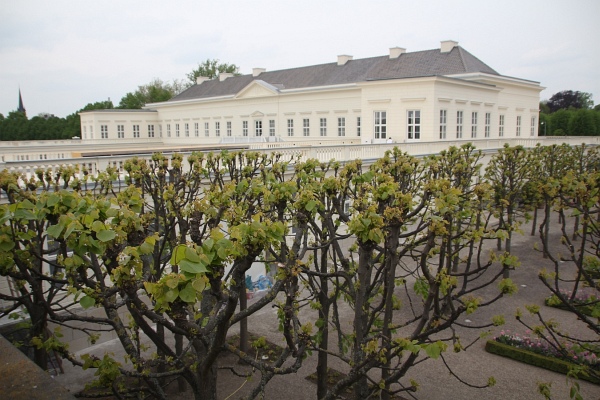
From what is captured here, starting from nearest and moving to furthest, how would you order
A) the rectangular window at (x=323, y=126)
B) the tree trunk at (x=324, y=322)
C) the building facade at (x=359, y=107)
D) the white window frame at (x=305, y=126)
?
the tree trunk at (x=324, y=322)
the building facade at (x=359, y=107)
the rectangular window at (x=323, y=126)
the white window frame at (x=305, y=126)

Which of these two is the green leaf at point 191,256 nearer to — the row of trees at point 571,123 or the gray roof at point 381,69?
the gray roof at point 381,69

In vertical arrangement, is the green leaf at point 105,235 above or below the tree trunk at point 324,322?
above

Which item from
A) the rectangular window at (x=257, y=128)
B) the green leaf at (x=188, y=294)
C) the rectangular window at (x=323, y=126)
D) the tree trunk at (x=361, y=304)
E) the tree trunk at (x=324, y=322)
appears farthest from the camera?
the rectangular window at (x=257, y=128)

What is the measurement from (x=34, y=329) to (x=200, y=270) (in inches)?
213

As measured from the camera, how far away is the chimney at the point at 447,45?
1531 inches

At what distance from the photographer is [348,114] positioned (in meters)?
38.5

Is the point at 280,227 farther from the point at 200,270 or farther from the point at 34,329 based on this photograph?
the point at 34,329

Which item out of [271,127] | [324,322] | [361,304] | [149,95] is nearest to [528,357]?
[324,322]

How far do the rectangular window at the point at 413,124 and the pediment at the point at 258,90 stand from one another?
1381 cm

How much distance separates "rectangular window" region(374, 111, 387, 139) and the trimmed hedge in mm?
23408

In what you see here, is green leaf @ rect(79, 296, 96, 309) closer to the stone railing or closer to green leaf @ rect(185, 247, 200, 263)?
green leaf @ rect(185, 247, 200, 263)

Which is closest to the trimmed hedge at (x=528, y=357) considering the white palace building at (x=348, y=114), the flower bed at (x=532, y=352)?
the flower bed at (x=532, y=352)

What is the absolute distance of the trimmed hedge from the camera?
36.8 ft

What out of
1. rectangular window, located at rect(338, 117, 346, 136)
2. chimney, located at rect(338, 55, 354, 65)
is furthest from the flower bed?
chimney, located at rect(338, 55, 354, 65)
